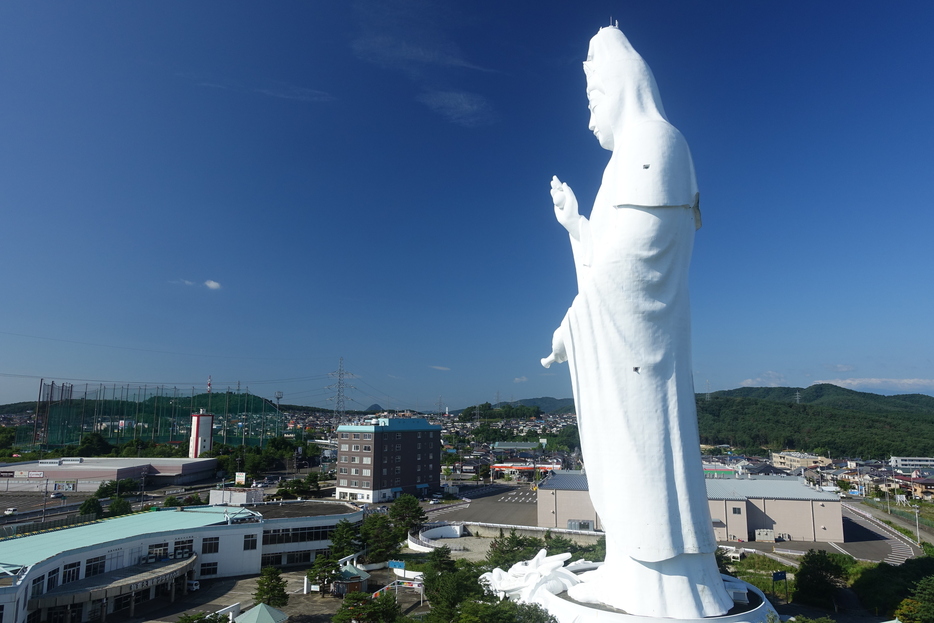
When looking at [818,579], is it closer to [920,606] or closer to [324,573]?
[920,606]

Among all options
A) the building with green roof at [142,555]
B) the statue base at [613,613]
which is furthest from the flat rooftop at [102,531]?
the statue base at [613,613]

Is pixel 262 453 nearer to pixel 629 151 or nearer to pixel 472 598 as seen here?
pixel 472 598

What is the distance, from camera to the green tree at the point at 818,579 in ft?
57.6

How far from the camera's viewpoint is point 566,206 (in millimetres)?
13695

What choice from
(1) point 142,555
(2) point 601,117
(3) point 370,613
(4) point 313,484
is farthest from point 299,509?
(2) point 601,117

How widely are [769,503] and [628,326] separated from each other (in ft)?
83.4

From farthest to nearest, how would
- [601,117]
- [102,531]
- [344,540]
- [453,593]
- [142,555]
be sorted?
[344,540], [102,531], [142,555], [453,593], [601,117]

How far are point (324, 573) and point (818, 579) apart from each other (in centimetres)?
1597

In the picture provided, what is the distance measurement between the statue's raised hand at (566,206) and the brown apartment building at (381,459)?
1303 inches

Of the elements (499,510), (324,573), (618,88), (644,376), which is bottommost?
(499,510)

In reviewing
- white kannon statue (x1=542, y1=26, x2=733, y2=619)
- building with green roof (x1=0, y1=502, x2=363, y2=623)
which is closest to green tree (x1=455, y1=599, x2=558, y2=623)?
white kannon statue (x1=542, y1=26, x2=733, y2=619)

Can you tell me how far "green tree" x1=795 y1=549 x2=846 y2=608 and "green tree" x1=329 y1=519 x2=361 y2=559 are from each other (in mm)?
15865

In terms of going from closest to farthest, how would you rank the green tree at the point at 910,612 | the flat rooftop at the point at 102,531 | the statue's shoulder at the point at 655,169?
1. the statue's shoulder at the point at 655,169
2. the green tree at the point at 910,612
3. the flat rooftop at the point at 102,531

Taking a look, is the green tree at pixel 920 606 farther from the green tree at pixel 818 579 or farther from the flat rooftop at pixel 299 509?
the flat rooftop at pixel 299 509
